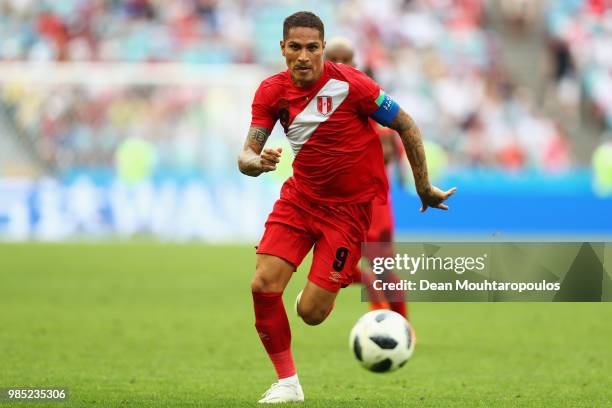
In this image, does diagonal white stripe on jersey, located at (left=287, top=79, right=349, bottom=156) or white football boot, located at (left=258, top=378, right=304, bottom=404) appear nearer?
white football boot, located at (left=258, top=378, right=304, bottom=404)

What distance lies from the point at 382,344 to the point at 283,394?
67 centimetres

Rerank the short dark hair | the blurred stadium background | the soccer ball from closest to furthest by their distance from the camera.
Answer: the short dark hair, the soccer ball, the blurred stadium background

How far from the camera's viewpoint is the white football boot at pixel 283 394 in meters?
7.09

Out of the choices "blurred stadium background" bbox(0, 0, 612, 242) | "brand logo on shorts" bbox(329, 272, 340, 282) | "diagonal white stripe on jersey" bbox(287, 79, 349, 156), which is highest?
"diagonal white stripe on jersey" bbox(287, 79, 349, 156)

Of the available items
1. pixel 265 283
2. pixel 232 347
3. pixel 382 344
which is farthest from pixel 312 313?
pixel 232 347

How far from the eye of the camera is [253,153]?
6.99 metres

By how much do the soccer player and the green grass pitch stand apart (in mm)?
649

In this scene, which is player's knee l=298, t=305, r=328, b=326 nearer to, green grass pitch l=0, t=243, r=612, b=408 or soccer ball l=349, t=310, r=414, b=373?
soccer ball l=349, t=310, r=414, b=373

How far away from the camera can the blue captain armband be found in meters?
7.18

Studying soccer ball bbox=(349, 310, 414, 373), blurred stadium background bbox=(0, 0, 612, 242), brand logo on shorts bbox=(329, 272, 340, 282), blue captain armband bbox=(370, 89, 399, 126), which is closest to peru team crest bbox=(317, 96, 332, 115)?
blue captain armband bbox=(370, 89, 399, 126)

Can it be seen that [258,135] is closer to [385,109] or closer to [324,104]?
[324,104]

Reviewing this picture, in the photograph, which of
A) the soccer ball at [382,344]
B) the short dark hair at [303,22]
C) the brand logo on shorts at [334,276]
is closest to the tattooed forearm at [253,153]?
the short dark hair at [303,22]

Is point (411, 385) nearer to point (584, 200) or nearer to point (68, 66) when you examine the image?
point (584, 200)

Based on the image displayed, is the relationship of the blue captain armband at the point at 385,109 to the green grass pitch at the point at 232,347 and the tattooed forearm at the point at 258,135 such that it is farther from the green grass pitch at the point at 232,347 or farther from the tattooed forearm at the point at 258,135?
the green grass pitch at the point at 232,347
